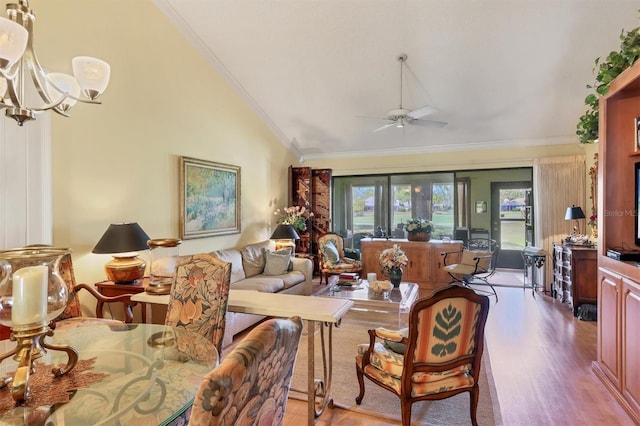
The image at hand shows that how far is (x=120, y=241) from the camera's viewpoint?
2996 millimetres

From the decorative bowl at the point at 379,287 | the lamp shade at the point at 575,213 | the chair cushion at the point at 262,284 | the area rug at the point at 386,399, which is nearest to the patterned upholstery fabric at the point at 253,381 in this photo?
the area rug at the point at 386,399

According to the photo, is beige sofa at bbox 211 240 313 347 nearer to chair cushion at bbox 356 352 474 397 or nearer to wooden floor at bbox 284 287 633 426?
wooden floor at bbox 284 287 633 426

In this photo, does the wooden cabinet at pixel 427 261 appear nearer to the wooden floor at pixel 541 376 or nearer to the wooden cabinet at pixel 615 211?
the wooden floor at pixel 541 376

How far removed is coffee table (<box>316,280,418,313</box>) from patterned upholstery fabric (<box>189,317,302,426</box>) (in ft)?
9.20

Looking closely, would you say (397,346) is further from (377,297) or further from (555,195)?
(555,195)

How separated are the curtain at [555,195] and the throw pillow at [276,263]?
437 cm

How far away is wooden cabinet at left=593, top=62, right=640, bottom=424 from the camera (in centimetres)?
246

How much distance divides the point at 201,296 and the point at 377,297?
2.31 meters

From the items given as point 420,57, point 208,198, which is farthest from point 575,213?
point 208,198

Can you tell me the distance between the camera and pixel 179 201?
422 cm

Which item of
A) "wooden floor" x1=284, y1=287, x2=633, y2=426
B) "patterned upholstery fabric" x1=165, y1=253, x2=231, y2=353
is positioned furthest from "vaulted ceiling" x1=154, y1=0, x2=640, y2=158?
"patterned upholstery fabric" x1=165, y1=253, x2=231, y2=353

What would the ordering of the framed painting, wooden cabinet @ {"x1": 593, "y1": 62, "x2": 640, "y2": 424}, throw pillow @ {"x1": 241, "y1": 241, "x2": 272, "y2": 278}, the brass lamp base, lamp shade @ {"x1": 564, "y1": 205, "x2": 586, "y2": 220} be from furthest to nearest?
lamp shade @ {"x1": 564, "y1": 205, "x2": 586, "y2": 220}
throw pillow @ {"x1": 241, "y1": 241, "x2": 272, "y2": 278}
the framed painting
the brass lamp base
wooden cabinet @ {"x1": 593, "y1": 62, "x2": 640, "y2": 424}

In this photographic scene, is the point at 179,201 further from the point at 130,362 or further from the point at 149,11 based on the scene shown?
the point at 130,362

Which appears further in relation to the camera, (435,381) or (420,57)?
(420,57)
